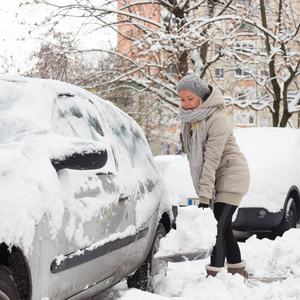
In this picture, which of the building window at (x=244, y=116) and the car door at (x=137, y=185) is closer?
the car door at (x=137, y=185)

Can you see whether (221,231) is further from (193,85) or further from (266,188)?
(266,188)

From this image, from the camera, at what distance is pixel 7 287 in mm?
2783

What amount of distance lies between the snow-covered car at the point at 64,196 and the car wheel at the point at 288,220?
12.7 feet

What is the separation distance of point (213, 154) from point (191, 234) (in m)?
0.80

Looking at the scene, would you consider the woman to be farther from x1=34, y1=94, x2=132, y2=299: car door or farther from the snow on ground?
x1=34, y1=94, x2=132, y2=299: car door

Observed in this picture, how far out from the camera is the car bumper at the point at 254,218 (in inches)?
315

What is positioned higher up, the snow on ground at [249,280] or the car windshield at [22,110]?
the car windshield at [22,110]

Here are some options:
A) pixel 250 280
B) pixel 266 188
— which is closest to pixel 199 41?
pixel 266 188

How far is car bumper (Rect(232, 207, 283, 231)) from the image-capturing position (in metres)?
8.00

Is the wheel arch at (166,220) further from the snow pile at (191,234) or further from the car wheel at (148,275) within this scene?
the snow pile at (191,234)

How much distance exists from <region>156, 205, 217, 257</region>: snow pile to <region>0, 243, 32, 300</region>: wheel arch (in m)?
1.78

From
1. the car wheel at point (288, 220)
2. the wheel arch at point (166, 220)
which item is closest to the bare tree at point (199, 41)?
the car wheel at point (288, 220)

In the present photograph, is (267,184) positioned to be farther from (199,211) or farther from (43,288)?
(43,288)

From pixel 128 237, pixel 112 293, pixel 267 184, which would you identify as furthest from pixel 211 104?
pixel 267 184
